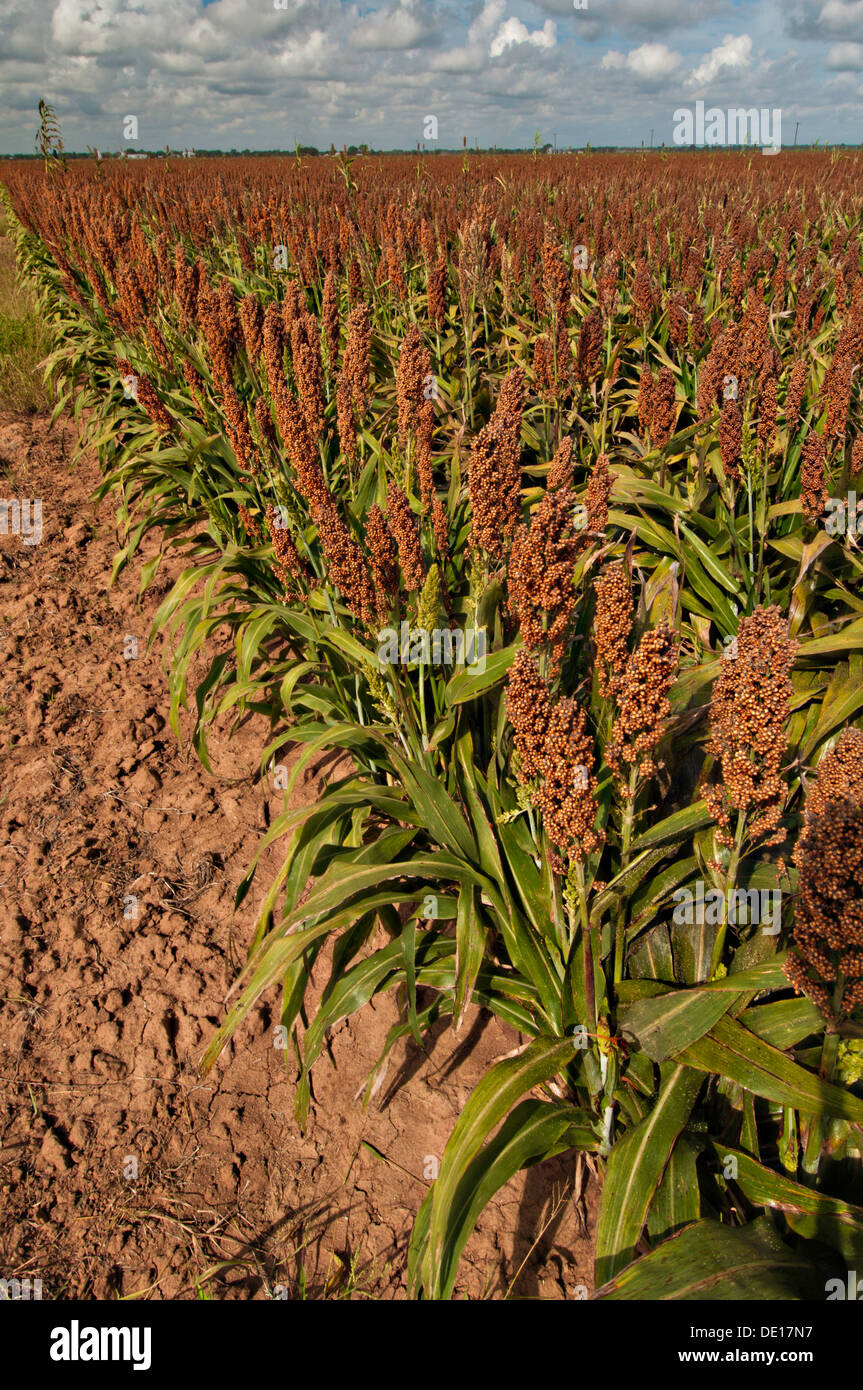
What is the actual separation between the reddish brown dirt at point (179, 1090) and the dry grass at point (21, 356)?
5.53 meters

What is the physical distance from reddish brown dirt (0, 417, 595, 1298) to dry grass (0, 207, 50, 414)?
5.53 meters

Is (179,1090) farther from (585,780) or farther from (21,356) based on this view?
(21,356)

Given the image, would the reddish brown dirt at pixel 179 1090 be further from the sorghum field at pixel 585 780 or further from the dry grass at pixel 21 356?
the dry grass at pixel 21 356

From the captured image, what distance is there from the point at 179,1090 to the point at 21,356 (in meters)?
8.38

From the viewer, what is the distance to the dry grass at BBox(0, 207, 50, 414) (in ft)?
24.1

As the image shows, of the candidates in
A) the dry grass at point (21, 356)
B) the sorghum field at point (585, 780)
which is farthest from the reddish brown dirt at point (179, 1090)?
the dry grass at point (21, 356)

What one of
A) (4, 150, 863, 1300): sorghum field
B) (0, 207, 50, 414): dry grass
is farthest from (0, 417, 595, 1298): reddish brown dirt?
(0, 207, 50, 414): dry grass

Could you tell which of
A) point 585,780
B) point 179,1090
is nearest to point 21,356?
point 179,1090

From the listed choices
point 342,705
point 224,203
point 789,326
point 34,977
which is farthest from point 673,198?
point 34,977

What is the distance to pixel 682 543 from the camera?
10.3ft

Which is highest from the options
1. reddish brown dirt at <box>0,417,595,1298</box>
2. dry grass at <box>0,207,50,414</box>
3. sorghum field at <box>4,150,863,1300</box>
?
dry grass at <box>0,207,50,414</box>

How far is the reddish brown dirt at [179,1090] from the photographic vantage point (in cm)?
171

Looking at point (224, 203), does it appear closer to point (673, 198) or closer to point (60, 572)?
point (60, 572)

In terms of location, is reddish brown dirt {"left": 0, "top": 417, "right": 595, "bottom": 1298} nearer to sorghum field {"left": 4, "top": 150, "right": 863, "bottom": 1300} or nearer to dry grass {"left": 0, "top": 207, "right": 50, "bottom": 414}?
sorghum field {"left": 4, "top": 150, "right": 863, "bottom": 1300}
